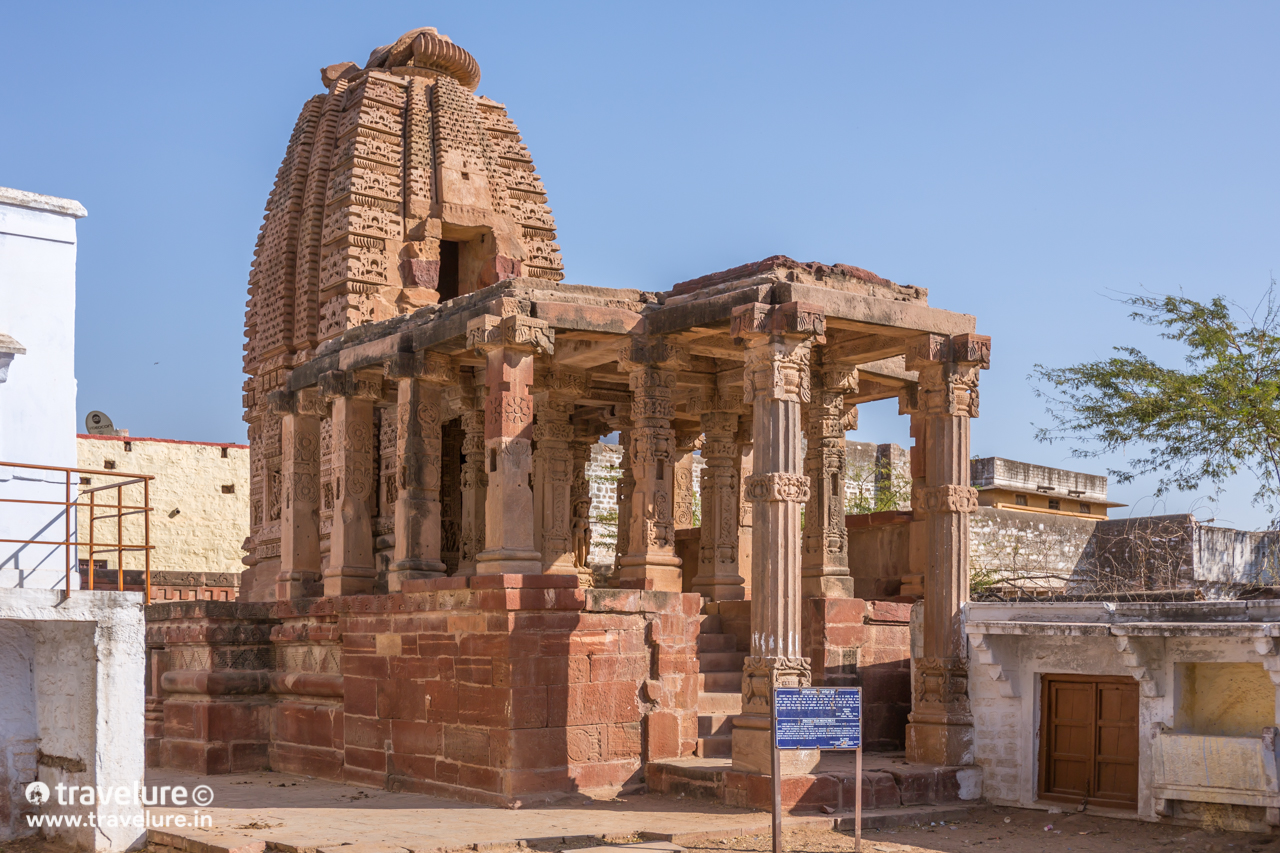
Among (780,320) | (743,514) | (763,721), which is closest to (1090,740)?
(763,721)

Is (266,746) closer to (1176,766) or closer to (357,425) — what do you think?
(357,425)

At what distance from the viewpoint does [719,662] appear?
14.1 meters

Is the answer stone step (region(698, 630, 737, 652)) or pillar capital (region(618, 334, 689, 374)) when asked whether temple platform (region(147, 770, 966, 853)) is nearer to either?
stone step (region(698, 630, 737, 652))

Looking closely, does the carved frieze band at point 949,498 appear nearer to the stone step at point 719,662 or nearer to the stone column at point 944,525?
the stone column at point 944,525

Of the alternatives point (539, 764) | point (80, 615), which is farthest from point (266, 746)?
point (80, 615)

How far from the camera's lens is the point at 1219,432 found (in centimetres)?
2052

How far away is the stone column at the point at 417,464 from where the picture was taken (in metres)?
13.8

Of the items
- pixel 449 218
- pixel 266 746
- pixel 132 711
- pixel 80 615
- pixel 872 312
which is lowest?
pixel 266 746

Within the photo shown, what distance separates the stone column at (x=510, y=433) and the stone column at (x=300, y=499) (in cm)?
387

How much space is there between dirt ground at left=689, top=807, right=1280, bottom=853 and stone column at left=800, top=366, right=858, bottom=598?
378cm

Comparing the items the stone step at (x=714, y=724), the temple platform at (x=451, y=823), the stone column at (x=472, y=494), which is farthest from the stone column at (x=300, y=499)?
the stone step at (x=714, y=724)

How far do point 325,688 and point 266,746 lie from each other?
1.45 metres

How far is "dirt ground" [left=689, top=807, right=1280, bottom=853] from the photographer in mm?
10164

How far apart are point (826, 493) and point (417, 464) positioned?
14.1ft
